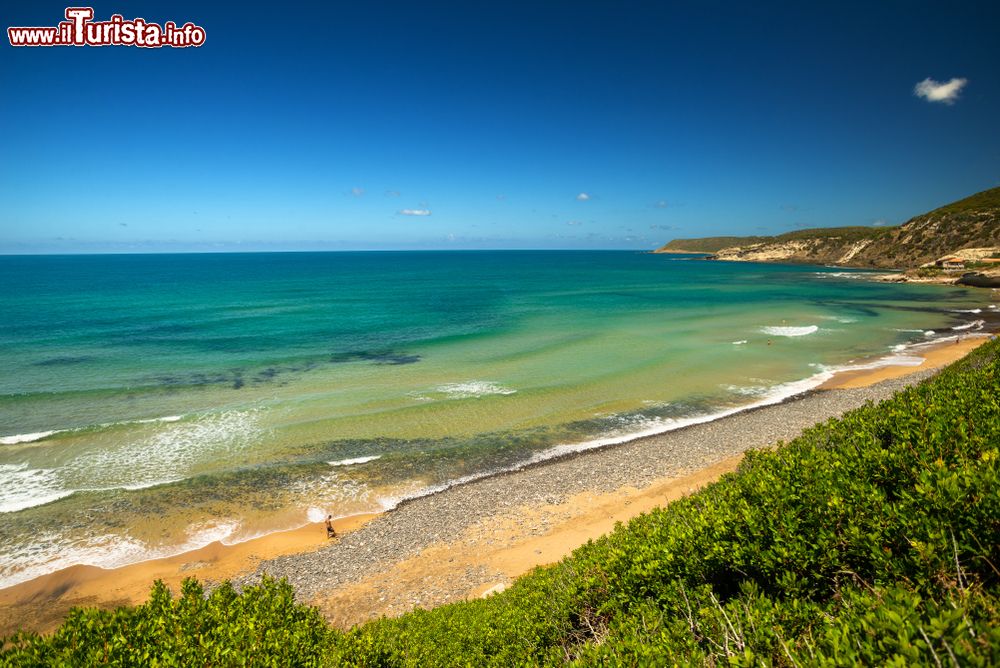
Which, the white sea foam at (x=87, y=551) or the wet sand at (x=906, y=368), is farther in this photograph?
the wet sand at (x=906, y=368)

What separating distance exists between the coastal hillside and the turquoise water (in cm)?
5364

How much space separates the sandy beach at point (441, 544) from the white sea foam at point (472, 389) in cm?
897

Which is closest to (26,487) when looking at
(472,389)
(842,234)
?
(472,389)

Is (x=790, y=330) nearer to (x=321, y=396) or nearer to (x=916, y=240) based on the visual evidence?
(x=321, y=396)

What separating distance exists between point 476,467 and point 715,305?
58.8 metres

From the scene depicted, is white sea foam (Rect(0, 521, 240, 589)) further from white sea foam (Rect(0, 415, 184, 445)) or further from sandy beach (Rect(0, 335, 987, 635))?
white sea foam (Rect(0, 415, 184, 445))

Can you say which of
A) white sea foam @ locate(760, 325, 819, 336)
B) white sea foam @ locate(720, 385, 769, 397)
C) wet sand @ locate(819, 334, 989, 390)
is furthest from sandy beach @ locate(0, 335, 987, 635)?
white sea foam @ locate(760, 325, 819, 336)

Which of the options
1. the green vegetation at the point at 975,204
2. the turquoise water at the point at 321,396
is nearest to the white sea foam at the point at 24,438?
the turquoise water at the point at 321,396

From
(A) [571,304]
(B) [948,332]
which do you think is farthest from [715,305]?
(B) [948,332]

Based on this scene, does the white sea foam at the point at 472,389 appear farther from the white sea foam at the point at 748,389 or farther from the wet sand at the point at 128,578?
the white sea foam at the point at 748,389

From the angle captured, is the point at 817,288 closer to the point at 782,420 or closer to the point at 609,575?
the point at 782,420

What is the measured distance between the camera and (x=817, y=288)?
82812 mm

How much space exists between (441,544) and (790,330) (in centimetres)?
4593

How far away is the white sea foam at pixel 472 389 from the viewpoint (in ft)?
92.5
